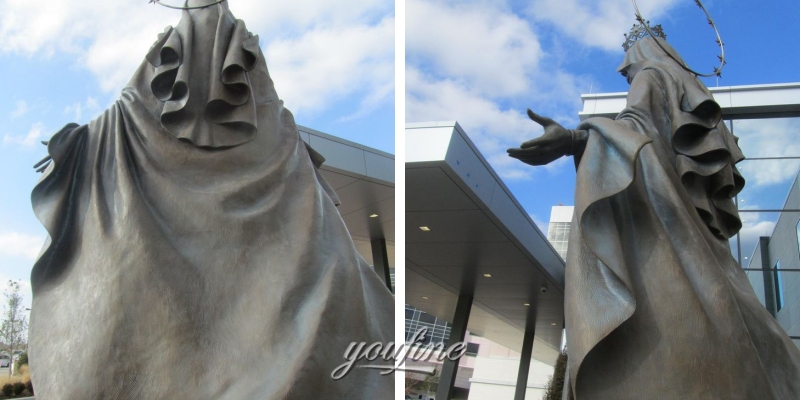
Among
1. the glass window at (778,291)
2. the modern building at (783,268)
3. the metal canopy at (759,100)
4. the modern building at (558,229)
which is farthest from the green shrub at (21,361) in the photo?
the modern building at (558,229)

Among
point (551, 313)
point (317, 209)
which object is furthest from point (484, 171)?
point (551, 313)

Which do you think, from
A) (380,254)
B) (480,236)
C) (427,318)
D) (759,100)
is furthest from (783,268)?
(427,318)

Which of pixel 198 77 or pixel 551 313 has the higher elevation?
pixel 551 313

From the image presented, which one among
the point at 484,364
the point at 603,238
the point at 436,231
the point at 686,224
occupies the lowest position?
the point at 603,238

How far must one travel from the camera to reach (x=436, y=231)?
1129 cm

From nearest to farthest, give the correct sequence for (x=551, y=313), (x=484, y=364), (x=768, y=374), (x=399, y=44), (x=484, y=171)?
(x=768, y=374) < (x=399, y=44) < (x=484, y=171) < (x=551, y=313) < (x=484, y=364)

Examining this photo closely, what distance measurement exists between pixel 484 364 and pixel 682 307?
35217 mm

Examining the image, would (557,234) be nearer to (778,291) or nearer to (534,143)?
(778,291)

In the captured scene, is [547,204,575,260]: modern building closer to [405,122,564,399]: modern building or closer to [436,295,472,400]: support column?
[405,122,564,399]: modern building

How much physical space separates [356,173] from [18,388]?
5.58 meters

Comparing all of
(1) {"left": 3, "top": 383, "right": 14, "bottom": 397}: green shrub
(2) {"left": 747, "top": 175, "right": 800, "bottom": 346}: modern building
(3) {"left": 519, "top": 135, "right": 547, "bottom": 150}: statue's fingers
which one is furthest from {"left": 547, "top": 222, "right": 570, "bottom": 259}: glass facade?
(3) {"left": 519, "top": 135, "right": 547, "bottom": 150}: statue's fingers

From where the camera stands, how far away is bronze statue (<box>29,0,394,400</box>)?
3.03 m

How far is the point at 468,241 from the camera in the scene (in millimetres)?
11711

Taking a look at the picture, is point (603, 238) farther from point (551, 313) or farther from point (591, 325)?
point (551, 313)
